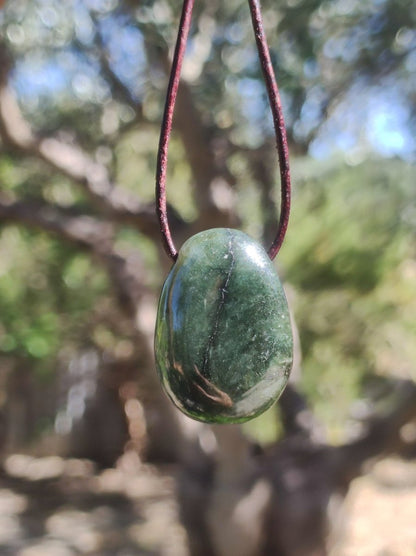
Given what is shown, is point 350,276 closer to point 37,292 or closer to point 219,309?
point 37,292

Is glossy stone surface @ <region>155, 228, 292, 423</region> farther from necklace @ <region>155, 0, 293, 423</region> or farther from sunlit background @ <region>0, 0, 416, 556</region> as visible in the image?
sunlit background @ <region>0, 0, 416, 556</region>

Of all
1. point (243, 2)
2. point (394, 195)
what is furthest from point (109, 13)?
point (394, 195)

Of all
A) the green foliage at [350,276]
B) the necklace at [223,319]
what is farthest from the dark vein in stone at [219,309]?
the green foliage at [350,276]

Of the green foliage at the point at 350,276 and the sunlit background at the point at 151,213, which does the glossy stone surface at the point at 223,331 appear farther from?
A: the green foliage at the point at 350,276

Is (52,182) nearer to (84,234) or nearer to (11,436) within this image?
(84,234)

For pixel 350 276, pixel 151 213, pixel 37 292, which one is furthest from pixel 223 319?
pixel 37 292

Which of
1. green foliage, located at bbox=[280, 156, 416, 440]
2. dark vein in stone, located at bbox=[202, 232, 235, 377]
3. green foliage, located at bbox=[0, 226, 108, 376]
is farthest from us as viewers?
green foliage, located at bbox=[0, 226, 108, 376]

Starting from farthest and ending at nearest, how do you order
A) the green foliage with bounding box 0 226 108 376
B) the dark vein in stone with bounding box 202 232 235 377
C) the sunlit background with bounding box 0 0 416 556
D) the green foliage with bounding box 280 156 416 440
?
the green foliage with bounding box 0 226 108 376 → the green foliage with bounding box 280 156 416 440 → the sunlit background with bounding box 0 0 416 556 → the dark vein in stone with bounding box 202 232 235 377

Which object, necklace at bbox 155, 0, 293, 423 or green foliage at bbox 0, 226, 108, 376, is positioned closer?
necklace at bbox 155, 0, 293, 423

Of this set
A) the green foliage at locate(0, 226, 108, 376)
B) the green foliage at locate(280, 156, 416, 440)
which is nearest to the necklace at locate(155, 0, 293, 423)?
the green foliage at locate(280, 156, 416, 440)
